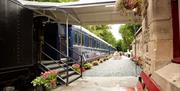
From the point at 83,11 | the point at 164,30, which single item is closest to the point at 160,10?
the point at 164,30

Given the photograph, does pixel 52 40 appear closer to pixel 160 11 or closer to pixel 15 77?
pixel 15 77

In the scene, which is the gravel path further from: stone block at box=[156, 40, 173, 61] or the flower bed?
stone block at box=[156, 40, 173, 61]

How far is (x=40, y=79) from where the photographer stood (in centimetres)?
977

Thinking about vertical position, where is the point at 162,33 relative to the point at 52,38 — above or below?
below

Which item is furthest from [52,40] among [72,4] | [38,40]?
[72,4]

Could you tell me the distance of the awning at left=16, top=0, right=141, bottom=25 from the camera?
1143 centimetres

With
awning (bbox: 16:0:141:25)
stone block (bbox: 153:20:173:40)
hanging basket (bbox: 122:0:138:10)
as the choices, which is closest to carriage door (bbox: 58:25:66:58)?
awning (bbox: 16:0:141:25)

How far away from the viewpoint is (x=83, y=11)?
43.8 ft

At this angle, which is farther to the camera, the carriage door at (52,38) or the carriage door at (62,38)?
the carriage door at (62,38)

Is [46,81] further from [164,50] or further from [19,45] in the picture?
[164,50]

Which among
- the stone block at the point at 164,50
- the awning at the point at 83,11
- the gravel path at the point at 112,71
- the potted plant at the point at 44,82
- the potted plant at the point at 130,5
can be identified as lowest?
the gravel path at the point at 112,71

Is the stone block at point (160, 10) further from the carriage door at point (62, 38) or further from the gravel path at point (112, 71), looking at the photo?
the carriage door at point (62, 38)

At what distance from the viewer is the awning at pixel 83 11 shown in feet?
37.5

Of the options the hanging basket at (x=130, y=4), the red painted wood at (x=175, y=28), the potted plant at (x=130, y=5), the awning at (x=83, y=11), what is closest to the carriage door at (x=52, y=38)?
the awning at (x=83, y=11)
